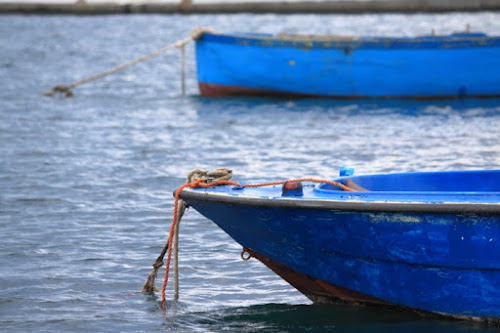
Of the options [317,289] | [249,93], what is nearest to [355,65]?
[249,93]

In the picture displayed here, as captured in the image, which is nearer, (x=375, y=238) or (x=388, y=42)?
(x=375, y=238)

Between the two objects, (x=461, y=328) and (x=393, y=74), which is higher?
(x=393, y=74)

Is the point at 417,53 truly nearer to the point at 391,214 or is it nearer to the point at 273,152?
the point at 273,152

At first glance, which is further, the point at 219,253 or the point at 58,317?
the point at 219,253

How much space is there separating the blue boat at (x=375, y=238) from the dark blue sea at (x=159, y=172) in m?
0.25

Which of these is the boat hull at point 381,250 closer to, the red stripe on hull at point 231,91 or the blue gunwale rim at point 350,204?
the blue gunwale rim at point 350,204

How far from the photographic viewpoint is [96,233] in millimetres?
9297

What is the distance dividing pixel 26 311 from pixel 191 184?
1728 millimetres

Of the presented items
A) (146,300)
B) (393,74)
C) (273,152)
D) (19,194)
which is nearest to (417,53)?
(393,74)

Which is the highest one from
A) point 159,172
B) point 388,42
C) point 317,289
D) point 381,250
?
point 388,42

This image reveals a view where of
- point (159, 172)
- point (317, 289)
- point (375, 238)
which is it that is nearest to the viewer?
point (375, 238)

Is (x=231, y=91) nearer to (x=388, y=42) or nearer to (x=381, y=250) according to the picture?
(x=388, y=42)

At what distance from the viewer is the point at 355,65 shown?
17406mm

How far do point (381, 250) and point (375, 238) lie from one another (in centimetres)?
11
